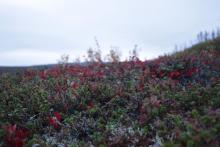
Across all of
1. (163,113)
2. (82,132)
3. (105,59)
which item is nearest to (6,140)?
(82,132)

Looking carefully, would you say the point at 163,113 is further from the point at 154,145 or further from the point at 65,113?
the point at 65,113

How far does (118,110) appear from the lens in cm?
673

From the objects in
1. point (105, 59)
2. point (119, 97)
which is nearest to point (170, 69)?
point (119, 97)

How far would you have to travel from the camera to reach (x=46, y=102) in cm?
734

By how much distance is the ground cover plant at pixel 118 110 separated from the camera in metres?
5.42

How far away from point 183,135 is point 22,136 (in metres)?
2.50

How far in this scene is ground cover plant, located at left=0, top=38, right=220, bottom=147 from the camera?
5.42 metres

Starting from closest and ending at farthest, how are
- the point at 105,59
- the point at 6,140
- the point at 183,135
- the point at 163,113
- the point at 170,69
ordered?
1. the point at 183,135
2. the point at 6,140
3. the point at 163,113
4. the point at 170,69
5. the point at 105,59

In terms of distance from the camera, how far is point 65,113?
723 centimetres

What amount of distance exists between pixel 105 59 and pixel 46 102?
7.33 m

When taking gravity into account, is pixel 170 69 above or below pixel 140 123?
above

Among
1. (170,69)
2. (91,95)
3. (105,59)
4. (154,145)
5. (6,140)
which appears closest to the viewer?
(154,145)

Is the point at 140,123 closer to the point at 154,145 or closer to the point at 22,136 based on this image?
the point at 154,145

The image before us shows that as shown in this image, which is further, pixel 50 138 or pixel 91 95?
pixel 91 95
